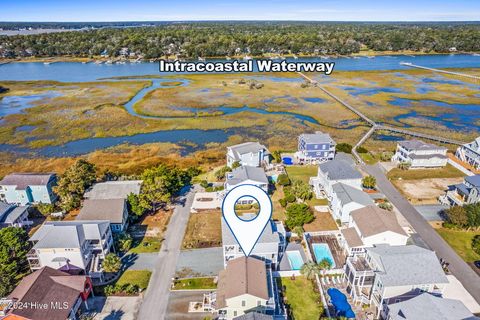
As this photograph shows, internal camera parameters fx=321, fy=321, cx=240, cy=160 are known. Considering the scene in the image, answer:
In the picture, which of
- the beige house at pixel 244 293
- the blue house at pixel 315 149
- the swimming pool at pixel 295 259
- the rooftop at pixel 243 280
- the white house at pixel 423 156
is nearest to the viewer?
the beige house at pixel 244 293

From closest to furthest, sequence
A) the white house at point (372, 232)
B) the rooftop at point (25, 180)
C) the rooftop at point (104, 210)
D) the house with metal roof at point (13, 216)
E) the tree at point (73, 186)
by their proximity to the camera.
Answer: the white house at point (372, 232), the rooftop at point (104, 210), the house with metal roof at point (13, 216), the tree at point (73, 186), the rooftop at point (25, 180)

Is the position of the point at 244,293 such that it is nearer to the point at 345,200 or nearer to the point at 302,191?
the point at 345,200

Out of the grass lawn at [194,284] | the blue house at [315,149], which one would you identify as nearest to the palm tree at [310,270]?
the grass lawn at [194,284]

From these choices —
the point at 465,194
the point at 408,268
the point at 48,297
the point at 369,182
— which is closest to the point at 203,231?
the point at 48,297

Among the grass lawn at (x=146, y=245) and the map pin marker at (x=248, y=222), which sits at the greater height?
the map pin marker at (x=248, y=222)

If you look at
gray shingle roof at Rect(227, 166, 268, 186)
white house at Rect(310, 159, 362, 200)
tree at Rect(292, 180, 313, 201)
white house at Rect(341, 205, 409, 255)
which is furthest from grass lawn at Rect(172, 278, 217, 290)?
white house at Rect(310, 159, 362, 200)

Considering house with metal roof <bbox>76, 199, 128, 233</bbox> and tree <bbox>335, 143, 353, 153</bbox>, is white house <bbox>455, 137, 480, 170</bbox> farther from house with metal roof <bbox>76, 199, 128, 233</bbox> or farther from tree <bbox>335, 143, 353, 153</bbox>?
house with metal roof <bbox>76, 199, 128, 233</bbox>

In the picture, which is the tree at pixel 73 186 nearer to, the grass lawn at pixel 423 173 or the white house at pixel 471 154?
the grass lawn at pixel 423 173
